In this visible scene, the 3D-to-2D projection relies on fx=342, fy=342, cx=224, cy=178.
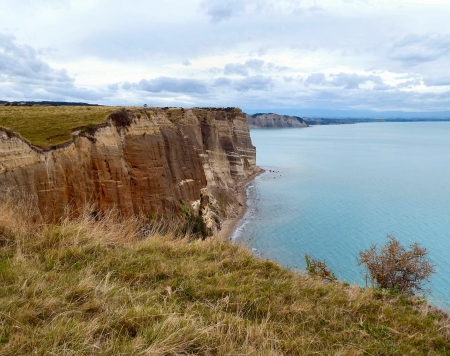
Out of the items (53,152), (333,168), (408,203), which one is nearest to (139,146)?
(53,152)

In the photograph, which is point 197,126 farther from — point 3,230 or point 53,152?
point 3,230

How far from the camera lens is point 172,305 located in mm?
4492

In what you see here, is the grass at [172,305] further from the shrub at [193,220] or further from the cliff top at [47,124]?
the shrub at [193,220]

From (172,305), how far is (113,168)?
2009cm

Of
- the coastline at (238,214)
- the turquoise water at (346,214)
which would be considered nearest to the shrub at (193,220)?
the coastline at (238,214)

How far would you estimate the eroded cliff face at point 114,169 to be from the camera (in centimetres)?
1686

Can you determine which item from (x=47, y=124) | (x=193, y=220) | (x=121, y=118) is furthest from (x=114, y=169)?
(x=193, y=220)

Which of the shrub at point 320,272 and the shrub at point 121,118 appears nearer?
the shrub at point 320,272

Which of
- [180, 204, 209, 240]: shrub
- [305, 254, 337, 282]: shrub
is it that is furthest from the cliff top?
[305, 254, 337, 282]: shrub

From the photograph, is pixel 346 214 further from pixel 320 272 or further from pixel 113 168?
pixel 320 272

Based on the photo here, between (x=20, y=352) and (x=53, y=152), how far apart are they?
17.4 m

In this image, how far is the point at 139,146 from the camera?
26312 mm

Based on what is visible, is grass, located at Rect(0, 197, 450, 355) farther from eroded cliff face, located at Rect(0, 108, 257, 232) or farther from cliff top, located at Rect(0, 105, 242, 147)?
cliff top, located at Rect(0, 105, 242, 147)

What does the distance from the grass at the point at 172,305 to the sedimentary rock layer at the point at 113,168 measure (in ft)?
22.8
